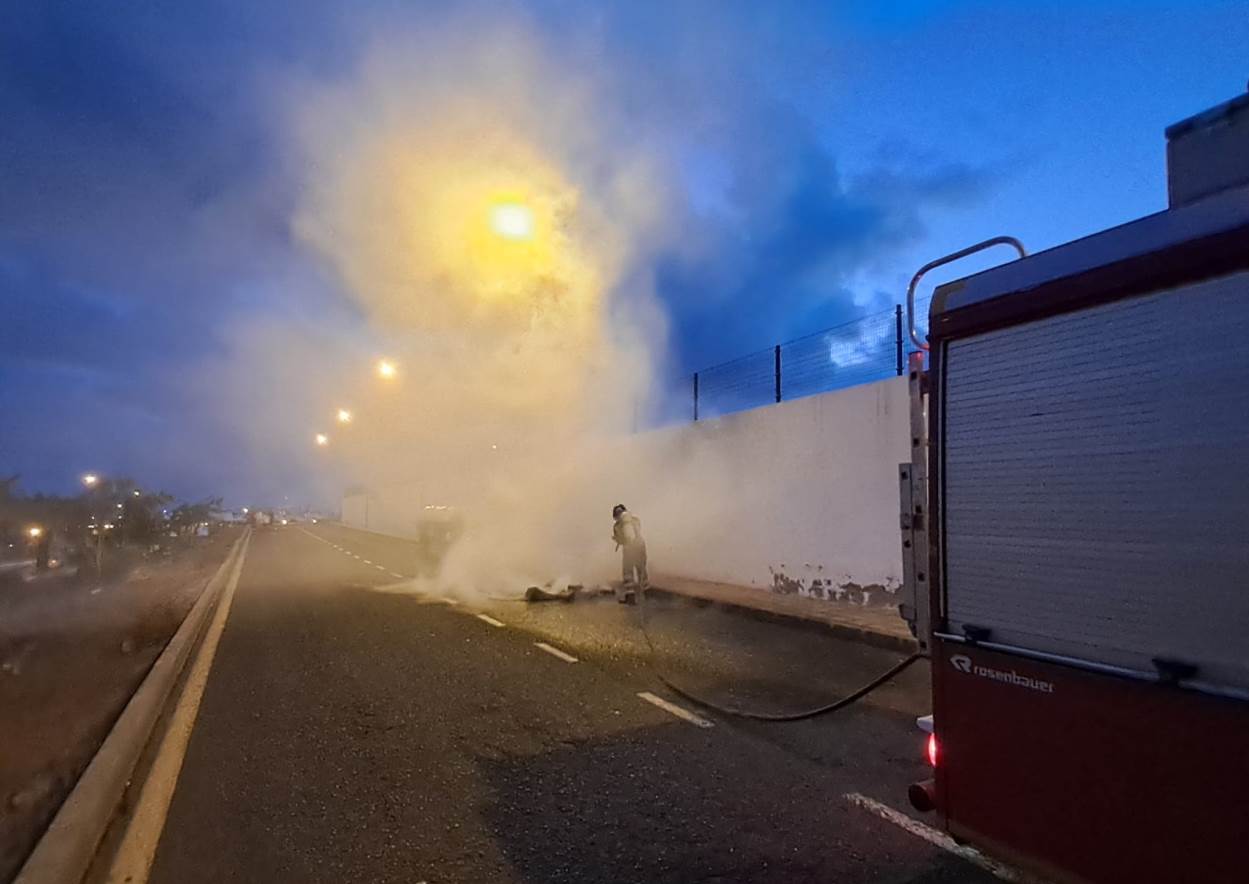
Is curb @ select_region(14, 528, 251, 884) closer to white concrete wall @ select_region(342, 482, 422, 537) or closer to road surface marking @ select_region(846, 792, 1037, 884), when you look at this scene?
road surface marking @ select_region(846, 792, 1037, 884)

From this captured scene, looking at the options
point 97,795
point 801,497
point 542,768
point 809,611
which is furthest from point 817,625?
point 97,795

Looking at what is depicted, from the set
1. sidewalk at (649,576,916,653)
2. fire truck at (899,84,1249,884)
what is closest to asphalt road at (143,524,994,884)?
sidewalk at (649,576,916,653)

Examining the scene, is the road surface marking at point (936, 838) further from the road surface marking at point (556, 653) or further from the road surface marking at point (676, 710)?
the road surface marking at point (556, 653)

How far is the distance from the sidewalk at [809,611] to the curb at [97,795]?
629 cm

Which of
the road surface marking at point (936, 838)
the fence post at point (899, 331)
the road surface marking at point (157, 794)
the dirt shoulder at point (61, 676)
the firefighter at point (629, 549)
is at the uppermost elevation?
the fence post at point (899, 331)

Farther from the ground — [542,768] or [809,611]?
[809,611]

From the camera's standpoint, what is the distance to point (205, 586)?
719 inches

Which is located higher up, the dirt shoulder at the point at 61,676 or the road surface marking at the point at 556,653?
the road surface marking at the point at 556,653

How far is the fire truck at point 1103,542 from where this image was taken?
2039mm

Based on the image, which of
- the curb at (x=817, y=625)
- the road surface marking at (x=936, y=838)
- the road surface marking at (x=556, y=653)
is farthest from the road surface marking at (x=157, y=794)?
the curb at (x=817, y=625)

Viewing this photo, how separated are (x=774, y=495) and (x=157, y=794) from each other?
9.18 m

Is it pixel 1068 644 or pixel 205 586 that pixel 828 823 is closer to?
pixel 1068 644

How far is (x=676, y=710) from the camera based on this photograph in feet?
19.5

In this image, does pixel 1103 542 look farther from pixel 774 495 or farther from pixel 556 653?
pixel 774 495
